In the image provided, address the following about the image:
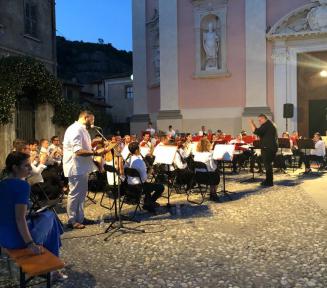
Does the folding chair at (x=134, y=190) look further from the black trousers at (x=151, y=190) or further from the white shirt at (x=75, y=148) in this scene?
the white shirt at (x=75, y=148)

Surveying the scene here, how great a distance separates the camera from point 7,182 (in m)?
4.17

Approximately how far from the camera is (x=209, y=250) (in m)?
5.86

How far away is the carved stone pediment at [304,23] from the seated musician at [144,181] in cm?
1441

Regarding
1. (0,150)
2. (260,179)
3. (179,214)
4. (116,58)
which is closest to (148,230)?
(179,214)

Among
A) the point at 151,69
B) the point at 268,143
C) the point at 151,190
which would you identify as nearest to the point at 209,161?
the point at 151,190

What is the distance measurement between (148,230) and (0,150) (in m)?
8.91

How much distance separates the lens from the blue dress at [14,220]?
163 inches

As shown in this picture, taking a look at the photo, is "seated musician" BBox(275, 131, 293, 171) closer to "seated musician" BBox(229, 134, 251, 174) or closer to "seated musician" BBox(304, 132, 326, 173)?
"seated musician" BBox(304, 132, 326, 173)

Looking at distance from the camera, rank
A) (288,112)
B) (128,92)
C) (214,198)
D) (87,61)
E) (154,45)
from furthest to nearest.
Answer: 1. (87,61)
2. (128,92)
3. (154,45)
4. (288,112)
5. (214,198)

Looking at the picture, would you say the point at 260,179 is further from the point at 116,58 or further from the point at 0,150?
the point at 116,58

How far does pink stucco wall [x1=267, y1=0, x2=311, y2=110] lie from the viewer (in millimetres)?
20587

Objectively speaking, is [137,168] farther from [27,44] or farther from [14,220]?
[27,44]

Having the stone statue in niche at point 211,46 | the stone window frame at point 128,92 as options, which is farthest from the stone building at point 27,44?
the stone window frame at point 128,92

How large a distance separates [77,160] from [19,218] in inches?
115
